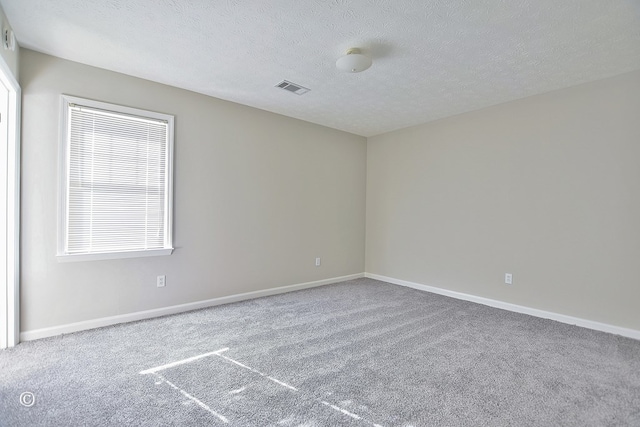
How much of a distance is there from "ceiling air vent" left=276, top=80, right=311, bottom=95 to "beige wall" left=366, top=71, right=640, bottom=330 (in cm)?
207

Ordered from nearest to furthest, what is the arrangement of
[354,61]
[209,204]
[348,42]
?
[348,42]
[354,61]
[209,204]

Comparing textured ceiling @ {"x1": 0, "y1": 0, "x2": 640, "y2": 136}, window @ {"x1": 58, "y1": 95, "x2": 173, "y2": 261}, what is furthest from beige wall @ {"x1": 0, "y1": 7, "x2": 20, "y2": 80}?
window @ {"x1": 58, "y1": 95, "x2": 173, "y2": 261}

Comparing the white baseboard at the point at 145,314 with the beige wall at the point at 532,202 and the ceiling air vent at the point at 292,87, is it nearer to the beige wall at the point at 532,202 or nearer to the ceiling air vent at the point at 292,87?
the beige wall at the point at 532,202

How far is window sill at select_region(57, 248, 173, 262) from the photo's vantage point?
9.34 ft

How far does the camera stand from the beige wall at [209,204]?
9.04 ft

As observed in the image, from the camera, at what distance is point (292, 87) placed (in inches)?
134

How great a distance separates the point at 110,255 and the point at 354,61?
2911 millimetres

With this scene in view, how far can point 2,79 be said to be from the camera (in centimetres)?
234

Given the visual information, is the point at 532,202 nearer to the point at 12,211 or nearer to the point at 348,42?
the point at 348,42

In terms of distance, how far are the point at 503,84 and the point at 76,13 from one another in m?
3.77

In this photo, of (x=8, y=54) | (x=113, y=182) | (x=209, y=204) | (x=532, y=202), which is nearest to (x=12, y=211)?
(x=113, y=182)

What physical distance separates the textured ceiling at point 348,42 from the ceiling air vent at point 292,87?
9cm

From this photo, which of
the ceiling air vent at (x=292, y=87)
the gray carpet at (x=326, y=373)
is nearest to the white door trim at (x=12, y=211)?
the gray carpet at (x=326, y=373)

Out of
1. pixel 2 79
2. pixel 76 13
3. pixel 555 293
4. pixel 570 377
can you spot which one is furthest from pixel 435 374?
pixel 2 79
